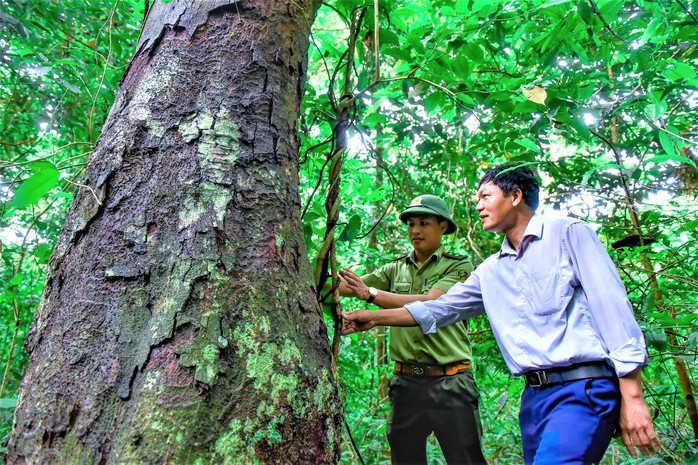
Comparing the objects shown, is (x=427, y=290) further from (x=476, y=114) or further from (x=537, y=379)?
(x=476, y=114)

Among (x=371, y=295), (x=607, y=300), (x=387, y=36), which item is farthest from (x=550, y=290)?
Result: (x=387, y=36)

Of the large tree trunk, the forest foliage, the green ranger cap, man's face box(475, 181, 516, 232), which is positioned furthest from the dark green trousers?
the large tree trunk

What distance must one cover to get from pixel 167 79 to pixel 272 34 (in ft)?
1.02

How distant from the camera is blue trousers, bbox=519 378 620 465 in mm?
1749

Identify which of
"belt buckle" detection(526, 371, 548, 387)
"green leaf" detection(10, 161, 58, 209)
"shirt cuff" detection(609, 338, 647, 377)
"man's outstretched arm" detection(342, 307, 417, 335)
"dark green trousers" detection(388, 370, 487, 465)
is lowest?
"dark green trousers" detection(388, 370, 487, 465)

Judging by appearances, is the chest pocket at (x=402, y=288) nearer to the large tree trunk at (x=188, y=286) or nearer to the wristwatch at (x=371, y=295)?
the wristwatch at (x=371, y=295)

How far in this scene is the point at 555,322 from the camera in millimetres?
1995

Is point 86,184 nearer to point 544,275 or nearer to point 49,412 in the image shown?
point 49,412

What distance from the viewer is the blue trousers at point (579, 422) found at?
1.75 m

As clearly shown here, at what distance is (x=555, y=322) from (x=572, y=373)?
0.65 ft

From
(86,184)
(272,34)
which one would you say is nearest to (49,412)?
(86,184)

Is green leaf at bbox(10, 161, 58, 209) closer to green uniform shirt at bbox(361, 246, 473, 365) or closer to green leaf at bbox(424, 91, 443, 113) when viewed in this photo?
green leaf at bbox(424, 91, 443, 113)

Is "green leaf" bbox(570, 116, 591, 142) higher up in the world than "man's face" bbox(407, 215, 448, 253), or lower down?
lower down

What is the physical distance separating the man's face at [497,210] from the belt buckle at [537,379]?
0.66 meters
